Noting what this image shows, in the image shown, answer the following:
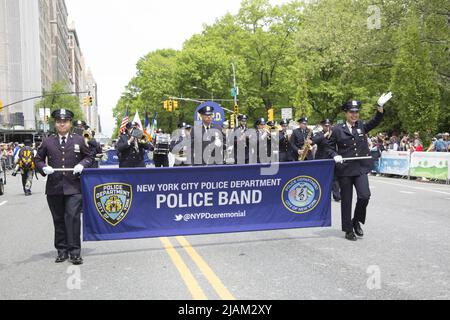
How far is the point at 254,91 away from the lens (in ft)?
180

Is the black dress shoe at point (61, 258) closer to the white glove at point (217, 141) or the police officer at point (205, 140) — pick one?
the police officer at point (205, 140)

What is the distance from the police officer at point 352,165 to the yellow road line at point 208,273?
2424 mm

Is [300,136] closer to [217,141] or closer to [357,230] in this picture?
[217,141]

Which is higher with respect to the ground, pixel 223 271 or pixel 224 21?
pixel 224 21

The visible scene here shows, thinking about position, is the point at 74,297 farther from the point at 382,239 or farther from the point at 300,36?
the point at 300,36

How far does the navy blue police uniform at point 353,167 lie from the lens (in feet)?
26.2

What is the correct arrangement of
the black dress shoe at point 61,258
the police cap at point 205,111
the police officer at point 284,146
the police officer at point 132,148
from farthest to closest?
the police officer at point 284,146 < the police officer at point 132,148 < the police cap at point 205,111 < the black dress shoe at point 61,258

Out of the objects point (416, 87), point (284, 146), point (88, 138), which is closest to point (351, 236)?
point (284, 146)

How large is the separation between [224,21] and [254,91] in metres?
10.3

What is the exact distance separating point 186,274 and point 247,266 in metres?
0.79

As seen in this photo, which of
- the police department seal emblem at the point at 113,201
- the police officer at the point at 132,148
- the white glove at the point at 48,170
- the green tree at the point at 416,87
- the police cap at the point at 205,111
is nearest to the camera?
the white glove at the point at 48,170

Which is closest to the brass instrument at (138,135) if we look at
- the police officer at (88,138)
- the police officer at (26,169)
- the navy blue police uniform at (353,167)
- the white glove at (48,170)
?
the police officer at (88,138)

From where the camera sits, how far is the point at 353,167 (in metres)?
8.01
